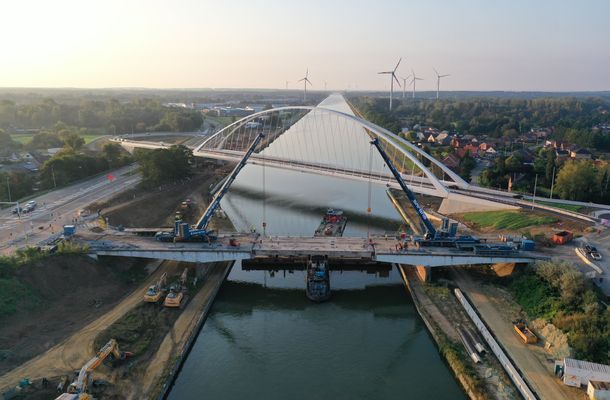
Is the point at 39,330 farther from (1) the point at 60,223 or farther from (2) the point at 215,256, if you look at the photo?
(1) the point at 60,223

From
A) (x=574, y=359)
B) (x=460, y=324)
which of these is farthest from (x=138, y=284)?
(x=574, y=359)

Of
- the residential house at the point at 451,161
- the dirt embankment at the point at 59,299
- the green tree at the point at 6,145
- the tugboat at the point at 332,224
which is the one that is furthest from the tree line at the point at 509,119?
the dirt embankment at the point at 59,299

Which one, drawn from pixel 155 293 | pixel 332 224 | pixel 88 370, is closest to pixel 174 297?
pixel 155 293

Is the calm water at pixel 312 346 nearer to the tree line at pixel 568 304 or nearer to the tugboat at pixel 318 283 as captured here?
the tugboat at pixel 318 283

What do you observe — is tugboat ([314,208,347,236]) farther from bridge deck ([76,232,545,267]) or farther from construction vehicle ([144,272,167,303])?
construction vehicle ([144,272,167,303])

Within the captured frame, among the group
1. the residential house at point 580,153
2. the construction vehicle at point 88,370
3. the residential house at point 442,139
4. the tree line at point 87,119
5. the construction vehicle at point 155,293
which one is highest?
the tree line at point 87,119

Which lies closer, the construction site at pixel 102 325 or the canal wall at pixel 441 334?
the construction site at pixel 102 325
